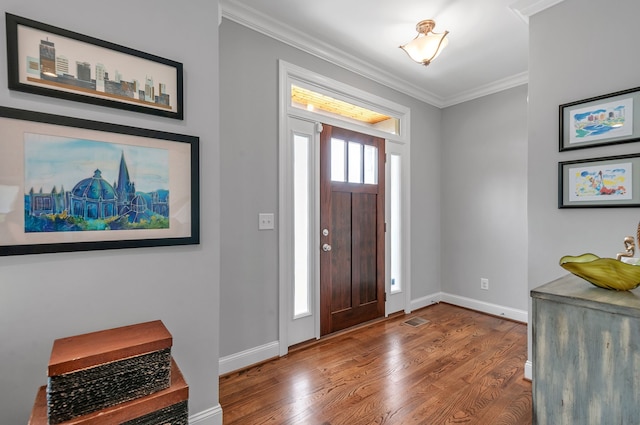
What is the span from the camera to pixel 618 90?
184 centimetres

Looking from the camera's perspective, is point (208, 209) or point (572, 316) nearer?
point (572, 316)

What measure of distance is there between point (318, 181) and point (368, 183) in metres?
0.71

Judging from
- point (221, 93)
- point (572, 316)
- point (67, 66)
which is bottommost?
point (572, 316)

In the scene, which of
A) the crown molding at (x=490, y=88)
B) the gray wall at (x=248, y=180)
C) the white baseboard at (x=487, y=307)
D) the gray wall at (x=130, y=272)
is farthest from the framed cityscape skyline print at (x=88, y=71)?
the white baseboard at (x=487, y=307)

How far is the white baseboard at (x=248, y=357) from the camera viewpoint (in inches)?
89.2

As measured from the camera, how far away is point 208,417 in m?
1.62

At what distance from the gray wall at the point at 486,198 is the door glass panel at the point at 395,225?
863 mm

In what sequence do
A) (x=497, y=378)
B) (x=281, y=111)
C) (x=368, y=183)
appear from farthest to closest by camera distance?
(x=368, y=183), (x=281, y=111), (x=497, y=378)

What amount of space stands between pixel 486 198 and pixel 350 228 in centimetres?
177

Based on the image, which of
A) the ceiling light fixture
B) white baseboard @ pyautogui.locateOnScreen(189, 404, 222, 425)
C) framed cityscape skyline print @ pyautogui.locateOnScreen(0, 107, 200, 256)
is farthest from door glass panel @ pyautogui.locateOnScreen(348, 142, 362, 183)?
white baseboard @ pyautogui.locateOnScreen(189, 404, 222, 425)

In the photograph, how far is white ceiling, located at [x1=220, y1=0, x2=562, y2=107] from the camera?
2.21 metres

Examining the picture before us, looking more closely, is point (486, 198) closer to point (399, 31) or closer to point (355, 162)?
point (355, 162)

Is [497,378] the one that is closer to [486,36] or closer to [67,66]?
[486,36]

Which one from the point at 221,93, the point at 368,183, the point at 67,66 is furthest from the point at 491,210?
the point at 67,66
